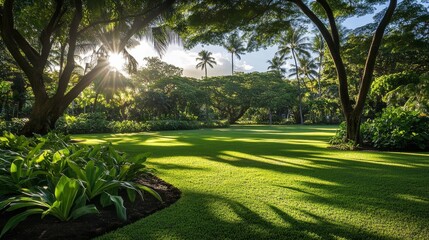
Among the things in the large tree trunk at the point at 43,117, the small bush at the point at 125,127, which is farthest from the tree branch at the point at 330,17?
the small bush at the point at 125,127

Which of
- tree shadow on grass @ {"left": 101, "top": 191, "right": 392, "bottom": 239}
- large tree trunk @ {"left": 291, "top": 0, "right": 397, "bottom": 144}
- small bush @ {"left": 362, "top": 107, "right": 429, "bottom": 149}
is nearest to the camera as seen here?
tree shadow on grass @ {"left": 101, "top": 191, "right": 392, "bottom": 239}

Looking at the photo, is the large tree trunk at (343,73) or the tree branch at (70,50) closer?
the large tree trunk at (343,73)

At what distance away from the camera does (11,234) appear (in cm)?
221

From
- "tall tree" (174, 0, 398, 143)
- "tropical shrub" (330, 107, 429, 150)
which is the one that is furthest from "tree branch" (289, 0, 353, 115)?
"tropical shrub" (330, 107, 429, 150)

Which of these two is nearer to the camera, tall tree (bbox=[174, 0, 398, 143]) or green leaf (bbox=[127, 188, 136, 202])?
green leaf (bbox=[127, 188, 136, 202])

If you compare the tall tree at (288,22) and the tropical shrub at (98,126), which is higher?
the tall tree at (288,22)

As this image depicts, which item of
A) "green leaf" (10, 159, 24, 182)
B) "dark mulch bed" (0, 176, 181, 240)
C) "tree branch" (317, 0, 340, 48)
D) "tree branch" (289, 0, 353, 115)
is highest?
"tree branch" (317, 0, 340, 48)

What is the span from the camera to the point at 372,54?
7.81 metres

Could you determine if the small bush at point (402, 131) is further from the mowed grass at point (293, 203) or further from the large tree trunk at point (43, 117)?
the large tree trunk at point (43, 117)

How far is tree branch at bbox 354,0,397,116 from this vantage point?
7512 mm

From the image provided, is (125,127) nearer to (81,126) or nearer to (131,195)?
(81,126)

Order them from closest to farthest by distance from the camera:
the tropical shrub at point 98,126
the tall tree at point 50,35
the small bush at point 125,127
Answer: the tall tree at point 50,35
the tropical shrub at point 98,126
the small bush at point 125,127

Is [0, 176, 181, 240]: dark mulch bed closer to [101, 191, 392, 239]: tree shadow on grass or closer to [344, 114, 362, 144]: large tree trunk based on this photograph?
[101, 191, 392, 239]: tree shadow on grass

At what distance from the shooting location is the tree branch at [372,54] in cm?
751
